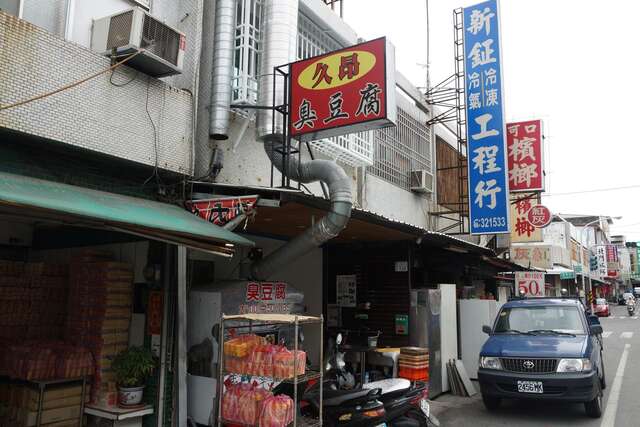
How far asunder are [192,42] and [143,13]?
1.16m

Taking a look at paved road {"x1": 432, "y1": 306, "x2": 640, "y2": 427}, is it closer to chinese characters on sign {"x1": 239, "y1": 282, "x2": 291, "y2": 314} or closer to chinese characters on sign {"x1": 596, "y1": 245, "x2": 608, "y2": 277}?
chinese characters on sign {"x1": 239, "y1": 282, "x2": 291, "y2": 314}

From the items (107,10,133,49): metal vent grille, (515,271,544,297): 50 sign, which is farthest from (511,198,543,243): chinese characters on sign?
(107,10,133,49): metal vent grille

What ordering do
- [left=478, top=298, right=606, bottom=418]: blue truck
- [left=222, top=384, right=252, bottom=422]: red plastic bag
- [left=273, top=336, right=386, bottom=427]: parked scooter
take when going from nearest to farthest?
[left=222, top=384, right=252, bottom=422]: red plastic bag → [left=273, top=336, right=386, bottom=427]: parked scooter → [left=478, top=298, right=606, bottom=418]: blue truck

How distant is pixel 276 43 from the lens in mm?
7645

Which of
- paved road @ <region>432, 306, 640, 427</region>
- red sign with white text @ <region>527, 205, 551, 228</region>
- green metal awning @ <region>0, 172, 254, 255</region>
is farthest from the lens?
red sign with white text @ <region>527, 205, 551, 228</region>

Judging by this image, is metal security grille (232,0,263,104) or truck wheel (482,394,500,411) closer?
metal security grille (232,0,263,104)

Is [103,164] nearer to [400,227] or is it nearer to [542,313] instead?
[400,227]

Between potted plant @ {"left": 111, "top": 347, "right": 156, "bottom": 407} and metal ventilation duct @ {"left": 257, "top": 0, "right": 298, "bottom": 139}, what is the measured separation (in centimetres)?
348

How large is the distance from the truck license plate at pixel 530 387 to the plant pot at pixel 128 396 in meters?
5.70

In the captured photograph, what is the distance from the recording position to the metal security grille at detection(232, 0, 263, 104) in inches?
299

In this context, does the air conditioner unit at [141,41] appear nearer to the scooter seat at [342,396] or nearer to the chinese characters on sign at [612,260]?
the scooter seat at [342,396]

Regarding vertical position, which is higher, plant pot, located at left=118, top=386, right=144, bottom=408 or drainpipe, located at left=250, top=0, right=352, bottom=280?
drainpipe, located at left=250, top=0, right=352, bottom=280

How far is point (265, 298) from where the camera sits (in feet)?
23.3

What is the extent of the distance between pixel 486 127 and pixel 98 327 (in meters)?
10.2
